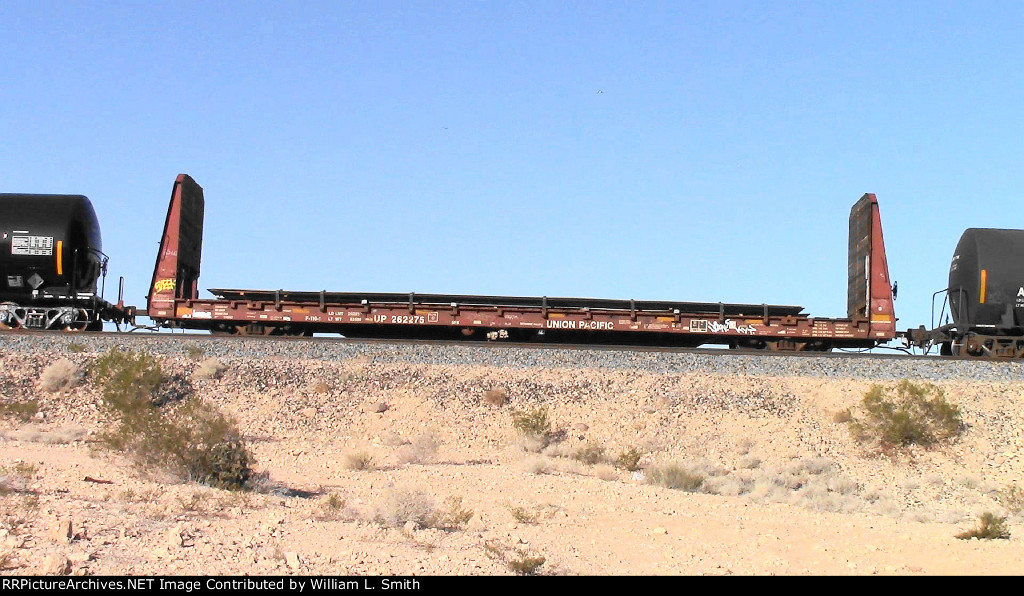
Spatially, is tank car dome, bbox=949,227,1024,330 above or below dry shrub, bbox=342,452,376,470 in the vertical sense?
above

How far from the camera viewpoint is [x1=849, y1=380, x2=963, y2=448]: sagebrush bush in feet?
55.4

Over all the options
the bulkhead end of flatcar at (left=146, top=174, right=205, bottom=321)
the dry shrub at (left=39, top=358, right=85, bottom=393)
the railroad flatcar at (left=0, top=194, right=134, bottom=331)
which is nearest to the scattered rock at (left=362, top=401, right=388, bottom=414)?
the dry shrub at (left=39, top=358, right=85, bottom=393)

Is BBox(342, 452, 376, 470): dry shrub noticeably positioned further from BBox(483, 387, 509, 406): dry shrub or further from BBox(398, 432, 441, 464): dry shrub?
BBox(483, 387, 509, 406): dry shrub

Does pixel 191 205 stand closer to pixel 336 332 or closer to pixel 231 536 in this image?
pixel 336 332

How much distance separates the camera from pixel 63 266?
70.5 feet

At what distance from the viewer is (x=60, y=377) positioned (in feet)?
57.3

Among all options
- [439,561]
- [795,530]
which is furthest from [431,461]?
[439,561]

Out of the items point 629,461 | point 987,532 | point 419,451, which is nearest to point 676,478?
point 629,461

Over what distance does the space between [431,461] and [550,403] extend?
352 centimetres

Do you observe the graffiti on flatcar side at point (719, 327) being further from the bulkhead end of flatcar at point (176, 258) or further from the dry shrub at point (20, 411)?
the dry shrub at point (20, 411)

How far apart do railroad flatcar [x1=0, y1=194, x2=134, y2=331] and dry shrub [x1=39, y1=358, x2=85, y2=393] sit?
14.5ft

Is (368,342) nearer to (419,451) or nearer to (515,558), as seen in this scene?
(419,451)

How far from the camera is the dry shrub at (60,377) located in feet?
56.9

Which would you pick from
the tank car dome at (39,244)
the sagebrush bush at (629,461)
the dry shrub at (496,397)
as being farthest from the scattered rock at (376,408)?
the tank car dome at (39,244)
